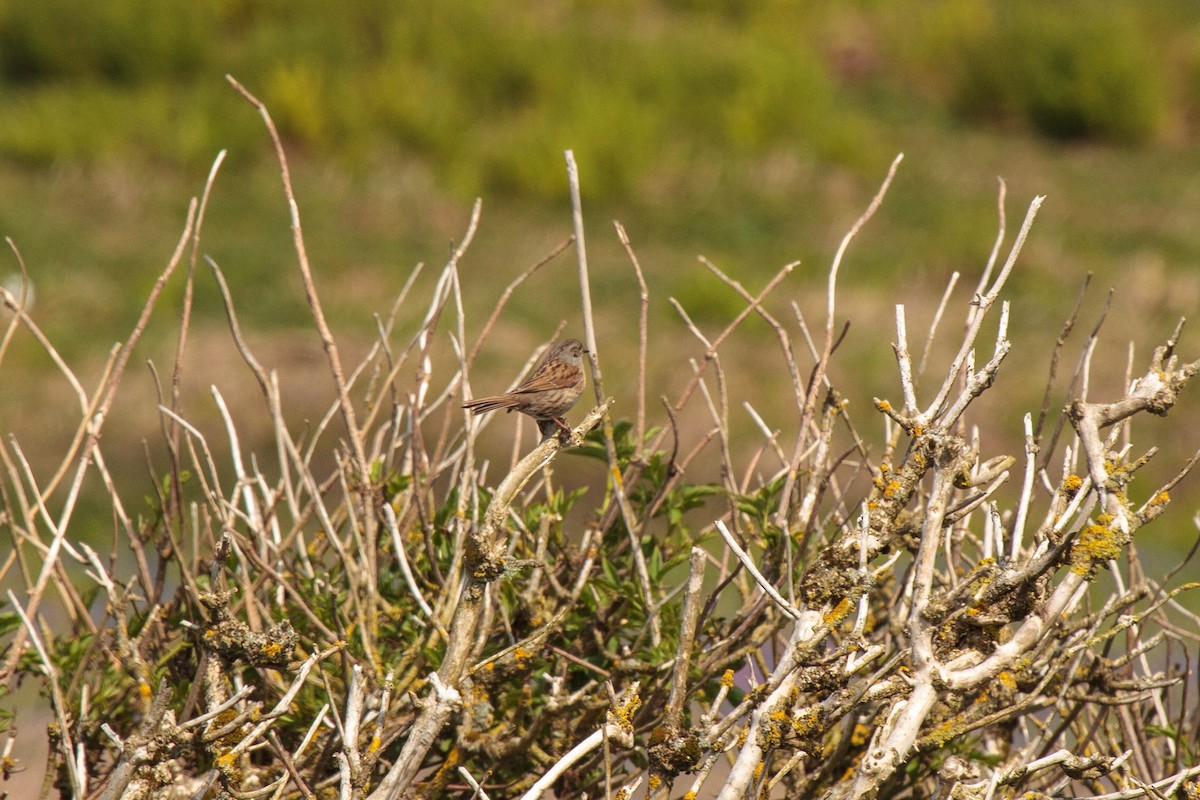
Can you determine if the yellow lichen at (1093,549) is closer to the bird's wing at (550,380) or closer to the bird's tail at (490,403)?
the bird's tail at (490,403)

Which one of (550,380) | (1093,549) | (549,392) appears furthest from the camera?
(550,380)

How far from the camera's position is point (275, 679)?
2.68m

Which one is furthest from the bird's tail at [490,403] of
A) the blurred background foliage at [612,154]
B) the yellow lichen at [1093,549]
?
the blurred background foliage at [612,154]

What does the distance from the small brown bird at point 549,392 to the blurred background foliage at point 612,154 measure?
7152 millimetres

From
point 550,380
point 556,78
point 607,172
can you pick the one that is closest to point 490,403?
point 550,380

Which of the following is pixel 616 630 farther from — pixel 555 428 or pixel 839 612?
pixel 839 612

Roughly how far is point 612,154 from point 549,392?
489 inches

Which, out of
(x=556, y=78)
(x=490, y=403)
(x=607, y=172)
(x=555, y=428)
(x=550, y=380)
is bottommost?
(x=607, y=172)

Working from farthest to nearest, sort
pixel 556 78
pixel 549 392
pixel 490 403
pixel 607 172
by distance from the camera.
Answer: pixel 556 78, pixel 607 172, pixel 549 392, pixel 490 403

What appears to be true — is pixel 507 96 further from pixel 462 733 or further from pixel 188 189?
pixel 462 733

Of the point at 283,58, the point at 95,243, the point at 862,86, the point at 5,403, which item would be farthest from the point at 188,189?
the point at 862,86

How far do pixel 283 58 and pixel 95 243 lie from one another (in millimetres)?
4484

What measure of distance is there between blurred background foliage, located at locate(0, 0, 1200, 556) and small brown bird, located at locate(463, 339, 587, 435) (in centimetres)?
715

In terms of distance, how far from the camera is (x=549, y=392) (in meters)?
3.51
